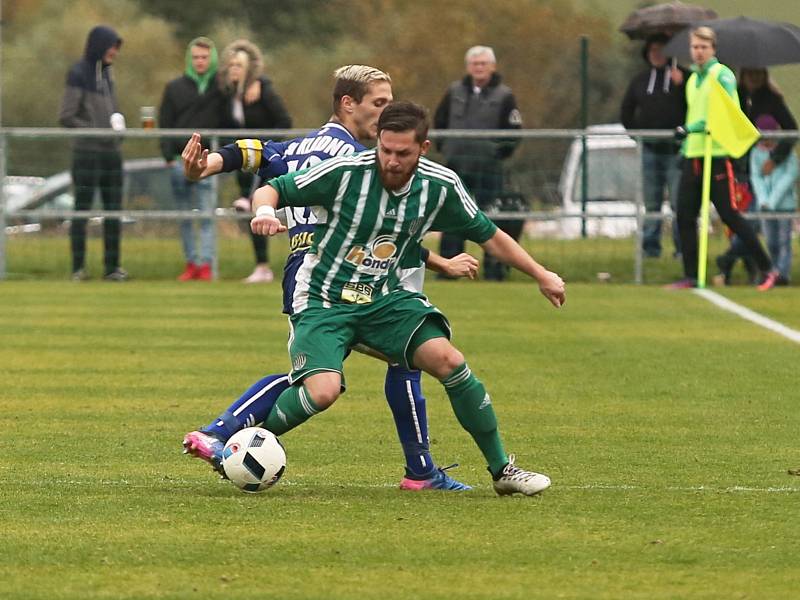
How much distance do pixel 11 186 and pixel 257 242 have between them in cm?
358

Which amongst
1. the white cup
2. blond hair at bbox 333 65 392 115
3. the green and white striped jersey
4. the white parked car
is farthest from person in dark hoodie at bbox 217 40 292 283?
the green and white striped jersey

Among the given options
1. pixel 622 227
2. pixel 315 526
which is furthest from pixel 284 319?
pixel 315 526

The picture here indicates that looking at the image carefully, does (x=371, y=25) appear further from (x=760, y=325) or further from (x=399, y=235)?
(x=399, y=235)

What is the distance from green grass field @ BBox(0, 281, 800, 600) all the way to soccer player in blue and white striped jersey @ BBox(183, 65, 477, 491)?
0.21 m

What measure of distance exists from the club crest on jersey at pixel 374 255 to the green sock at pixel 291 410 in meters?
0.50

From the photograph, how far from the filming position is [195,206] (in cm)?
1797

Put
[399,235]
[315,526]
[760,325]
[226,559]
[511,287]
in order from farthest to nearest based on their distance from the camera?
[511,287] → [760,325] → [399,235] → [315,526] → [226,559]

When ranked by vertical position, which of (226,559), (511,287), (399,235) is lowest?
(511,287)

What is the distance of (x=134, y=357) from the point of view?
11.6 m

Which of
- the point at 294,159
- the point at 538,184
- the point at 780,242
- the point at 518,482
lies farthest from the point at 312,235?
the point at 538,184

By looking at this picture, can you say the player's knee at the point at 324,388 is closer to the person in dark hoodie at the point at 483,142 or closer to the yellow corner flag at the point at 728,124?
the yellow corner flag at the point at 728,124

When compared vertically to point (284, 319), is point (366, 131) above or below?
above

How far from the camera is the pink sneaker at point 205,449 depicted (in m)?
6.90

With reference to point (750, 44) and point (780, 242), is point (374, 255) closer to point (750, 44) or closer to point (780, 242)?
point (780, 242)
